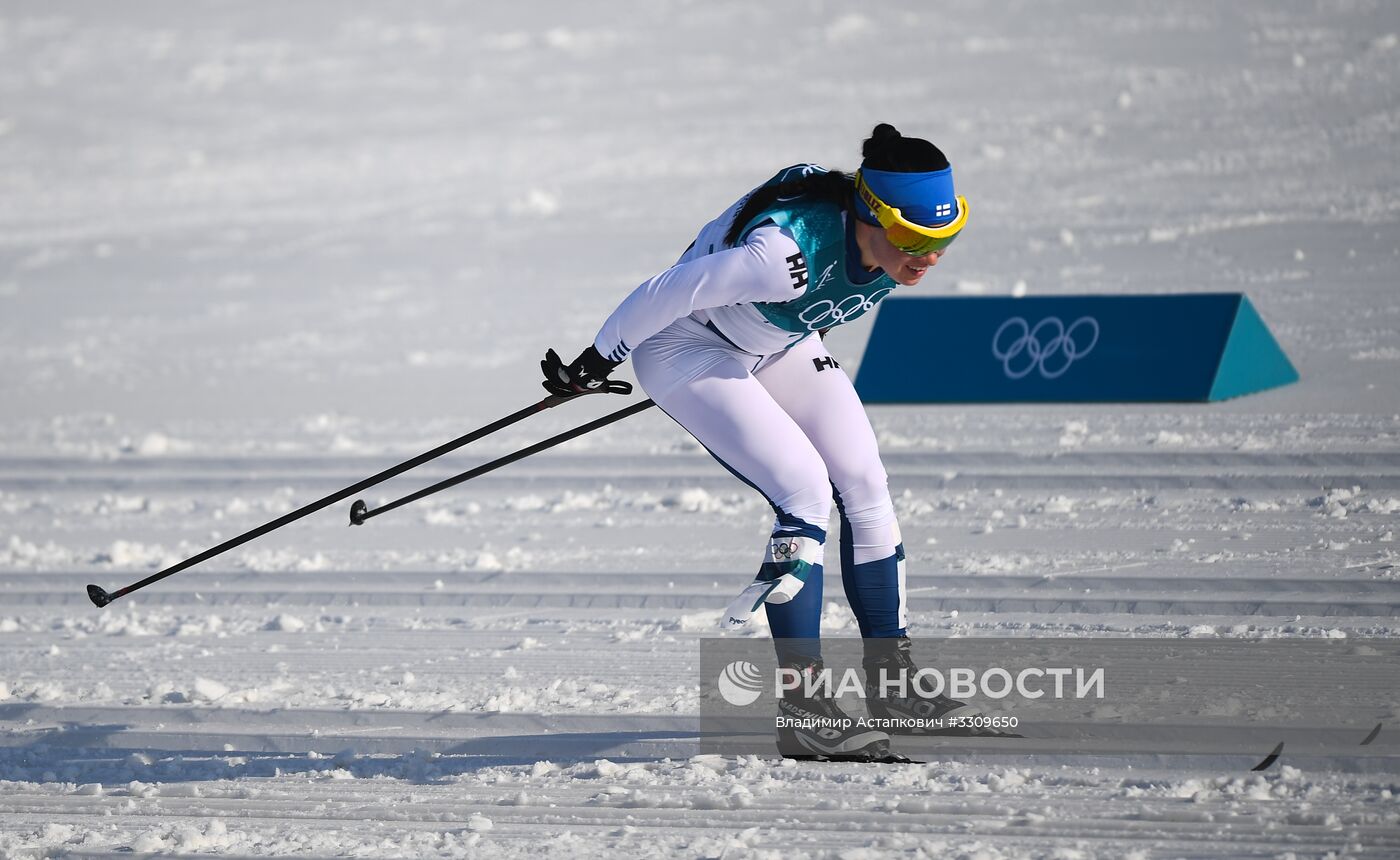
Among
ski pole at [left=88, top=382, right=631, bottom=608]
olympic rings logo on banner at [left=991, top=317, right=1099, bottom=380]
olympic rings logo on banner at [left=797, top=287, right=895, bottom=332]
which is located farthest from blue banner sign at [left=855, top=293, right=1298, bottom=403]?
olympic rings logo on banner at [left=797, top=287, right=895, bottom=332]

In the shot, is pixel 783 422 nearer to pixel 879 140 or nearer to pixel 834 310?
pixel 834 310

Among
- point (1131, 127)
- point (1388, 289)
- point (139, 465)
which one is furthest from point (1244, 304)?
point (1131, 127)

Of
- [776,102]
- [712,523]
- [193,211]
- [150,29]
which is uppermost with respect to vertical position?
[150,29]

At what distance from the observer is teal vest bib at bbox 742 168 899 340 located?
4180mm

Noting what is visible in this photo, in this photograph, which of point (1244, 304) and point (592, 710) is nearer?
point (592, 710)

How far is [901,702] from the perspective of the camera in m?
4.52

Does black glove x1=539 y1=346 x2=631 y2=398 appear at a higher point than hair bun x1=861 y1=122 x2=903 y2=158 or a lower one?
lower

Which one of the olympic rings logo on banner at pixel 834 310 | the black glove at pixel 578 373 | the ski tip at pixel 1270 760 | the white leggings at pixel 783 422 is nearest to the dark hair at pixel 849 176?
the olympic rings logo on banner at pixel 834 310

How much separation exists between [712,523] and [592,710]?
251 centimetres

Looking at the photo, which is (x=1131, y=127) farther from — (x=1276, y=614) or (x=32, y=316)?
(x=1276, y=614)

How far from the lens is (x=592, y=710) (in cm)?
498

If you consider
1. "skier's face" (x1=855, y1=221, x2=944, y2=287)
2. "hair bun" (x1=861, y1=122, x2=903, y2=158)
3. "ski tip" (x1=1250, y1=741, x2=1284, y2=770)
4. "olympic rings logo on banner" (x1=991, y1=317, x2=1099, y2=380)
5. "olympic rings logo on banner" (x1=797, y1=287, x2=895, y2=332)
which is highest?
"hair bun" (x1=861, y1=122, x2=903, y2=158)
